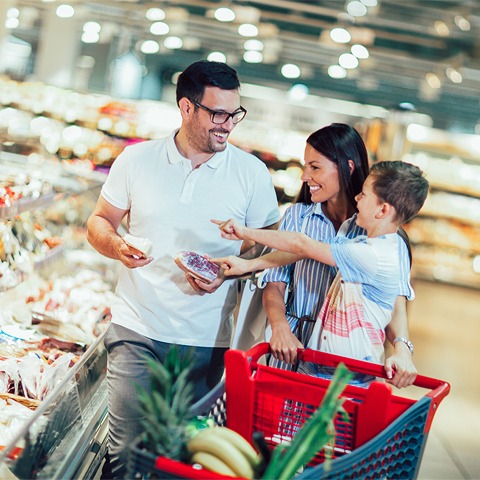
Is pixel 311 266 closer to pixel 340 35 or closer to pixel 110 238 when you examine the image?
A: pixel 110 238

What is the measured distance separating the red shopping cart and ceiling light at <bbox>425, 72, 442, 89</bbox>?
16.5 meters

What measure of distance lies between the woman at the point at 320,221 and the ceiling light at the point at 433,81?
15.7m

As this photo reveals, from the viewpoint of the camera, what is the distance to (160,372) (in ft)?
5.62

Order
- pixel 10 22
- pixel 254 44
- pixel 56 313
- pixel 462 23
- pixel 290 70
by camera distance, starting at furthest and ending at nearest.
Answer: pixel 290 70 → pixel 254 44 → pixel 462 23 → pixel 10 22 → pixel 56 313

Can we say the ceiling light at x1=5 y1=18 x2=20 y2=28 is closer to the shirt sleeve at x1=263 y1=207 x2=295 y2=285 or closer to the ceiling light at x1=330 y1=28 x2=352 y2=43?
the ceiling light at x1=330 y1=28 x2=352 y2=43

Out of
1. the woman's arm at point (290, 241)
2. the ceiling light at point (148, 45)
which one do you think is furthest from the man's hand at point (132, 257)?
the ceiling light at point (148, 45)

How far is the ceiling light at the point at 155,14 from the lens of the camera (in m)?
14.0

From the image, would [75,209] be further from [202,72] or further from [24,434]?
[24,434]

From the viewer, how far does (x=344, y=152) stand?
2.72 metres

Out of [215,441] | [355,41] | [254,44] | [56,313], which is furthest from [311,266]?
[254,44]

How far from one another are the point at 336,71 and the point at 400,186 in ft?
69.7

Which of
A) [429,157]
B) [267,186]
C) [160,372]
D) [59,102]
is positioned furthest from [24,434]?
[429,157]

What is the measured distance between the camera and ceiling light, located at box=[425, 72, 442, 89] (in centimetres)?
1788

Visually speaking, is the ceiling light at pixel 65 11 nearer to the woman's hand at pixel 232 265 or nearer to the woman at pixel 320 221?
the woman at pixel 320 221
